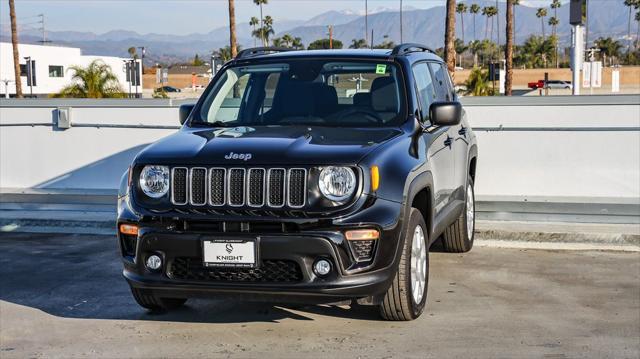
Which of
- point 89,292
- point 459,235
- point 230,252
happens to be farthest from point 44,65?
point 230,252

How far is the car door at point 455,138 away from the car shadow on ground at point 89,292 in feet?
5.75

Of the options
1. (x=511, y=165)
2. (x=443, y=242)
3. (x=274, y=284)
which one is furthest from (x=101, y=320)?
(x=511, y=165)

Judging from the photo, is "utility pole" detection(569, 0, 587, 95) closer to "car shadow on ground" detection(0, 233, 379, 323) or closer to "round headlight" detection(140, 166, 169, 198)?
"car shadow on ground" detection(0, 233, 379, 323)

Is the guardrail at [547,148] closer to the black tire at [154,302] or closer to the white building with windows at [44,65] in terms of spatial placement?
the black tire at [154,302]

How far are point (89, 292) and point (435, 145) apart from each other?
296cm

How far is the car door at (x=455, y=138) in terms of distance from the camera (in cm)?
791

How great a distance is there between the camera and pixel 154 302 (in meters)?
6.43

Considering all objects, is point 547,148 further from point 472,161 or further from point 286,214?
point 286,214

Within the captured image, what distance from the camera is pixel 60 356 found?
18.7ft

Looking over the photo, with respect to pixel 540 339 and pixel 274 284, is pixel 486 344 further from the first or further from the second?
pixel 274 284

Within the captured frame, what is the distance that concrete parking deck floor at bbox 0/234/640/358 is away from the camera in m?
5.78

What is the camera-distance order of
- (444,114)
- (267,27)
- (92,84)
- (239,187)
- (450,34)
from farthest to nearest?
(267,27), (92,84), (450,34), (444,114), (239,187)

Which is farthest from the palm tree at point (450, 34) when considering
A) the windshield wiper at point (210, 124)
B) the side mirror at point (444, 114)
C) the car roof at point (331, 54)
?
the windshield wiper at point (210, 124)

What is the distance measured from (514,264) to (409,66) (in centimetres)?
240
